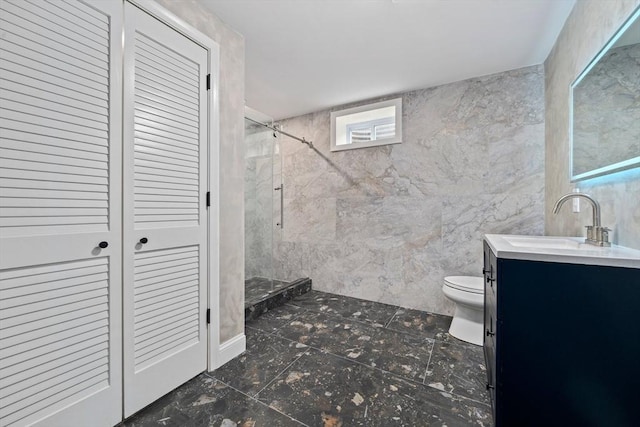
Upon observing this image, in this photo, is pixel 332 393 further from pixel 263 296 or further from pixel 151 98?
pixel 151 98

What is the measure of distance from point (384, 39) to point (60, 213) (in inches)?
86.1

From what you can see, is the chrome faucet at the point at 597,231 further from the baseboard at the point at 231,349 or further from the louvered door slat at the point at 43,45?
the louvered door slat at the point at 43,45

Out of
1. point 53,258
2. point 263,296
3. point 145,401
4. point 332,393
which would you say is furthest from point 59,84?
point 263,296

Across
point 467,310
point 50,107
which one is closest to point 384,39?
point 50,107

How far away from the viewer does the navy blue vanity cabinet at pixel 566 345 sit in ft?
2.89

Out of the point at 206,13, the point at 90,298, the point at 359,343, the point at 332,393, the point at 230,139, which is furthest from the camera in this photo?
the point at 359,343

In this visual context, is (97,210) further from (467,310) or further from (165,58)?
(467,310)

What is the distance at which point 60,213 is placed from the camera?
1.08 m

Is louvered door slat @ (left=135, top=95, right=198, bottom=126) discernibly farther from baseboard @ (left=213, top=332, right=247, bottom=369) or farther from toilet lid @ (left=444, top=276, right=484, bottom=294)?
toilet lid @ (left=444, top=276, right=484, bottom=294)

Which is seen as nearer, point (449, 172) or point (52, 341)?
point (52, 341)

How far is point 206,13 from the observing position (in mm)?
1642

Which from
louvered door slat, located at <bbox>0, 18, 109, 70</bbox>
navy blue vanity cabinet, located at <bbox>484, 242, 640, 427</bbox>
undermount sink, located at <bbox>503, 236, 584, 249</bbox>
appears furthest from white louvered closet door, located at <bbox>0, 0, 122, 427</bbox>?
undermount sink, located at <bbox>503, 236, 584, 249</bbox>

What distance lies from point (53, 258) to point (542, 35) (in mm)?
3167

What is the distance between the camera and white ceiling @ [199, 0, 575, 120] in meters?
1.61
